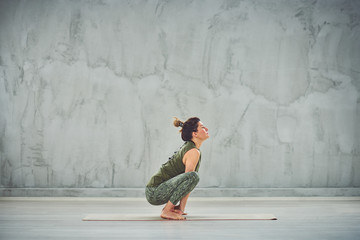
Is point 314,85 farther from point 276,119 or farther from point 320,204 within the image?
point 320,204

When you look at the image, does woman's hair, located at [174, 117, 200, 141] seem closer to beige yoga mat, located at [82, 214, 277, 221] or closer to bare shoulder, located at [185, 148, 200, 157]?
bare shoulder, located at [185, 148, 200, 157]

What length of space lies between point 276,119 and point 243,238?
2.62 m

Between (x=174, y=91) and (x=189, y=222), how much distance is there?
2.09 m

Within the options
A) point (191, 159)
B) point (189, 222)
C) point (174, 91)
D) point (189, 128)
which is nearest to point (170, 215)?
point (189, 222)

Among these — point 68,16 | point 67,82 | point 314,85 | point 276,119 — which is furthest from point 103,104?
point 314,85

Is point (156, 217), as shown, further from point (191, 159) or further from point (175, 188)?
point (191, 159)

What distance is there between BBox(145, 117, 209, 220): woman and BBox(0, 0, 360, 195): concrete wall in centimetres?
156

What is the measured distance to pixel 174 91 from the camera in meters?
4.99

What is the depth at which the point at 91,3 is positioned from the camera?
16.6 feet

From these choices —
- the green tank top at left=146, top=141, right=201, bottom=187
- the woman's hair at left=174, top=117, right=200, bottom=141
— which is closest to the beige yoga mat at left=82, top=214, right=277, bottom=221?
the green tank top at left=146, top=141, right=201, bottom=187

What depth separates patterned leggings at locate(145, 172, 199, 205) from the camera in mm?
3227

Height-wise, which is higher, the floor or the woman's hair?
the woman's hair

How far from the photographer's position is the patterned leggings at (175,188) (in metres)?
3.23

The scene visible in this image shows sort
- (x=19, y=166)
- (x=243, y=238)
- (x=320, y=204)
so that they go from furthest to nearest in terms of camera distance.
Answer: (x=19, y=166), (x=320, y=204), (x=243, y=238)
